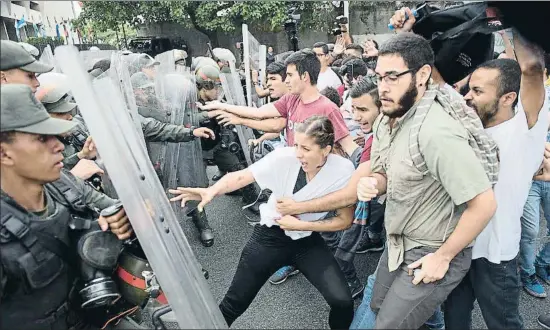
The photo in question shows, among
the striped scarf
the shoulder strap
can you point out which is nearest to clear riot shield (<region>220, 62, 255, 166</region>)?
the striped scarf

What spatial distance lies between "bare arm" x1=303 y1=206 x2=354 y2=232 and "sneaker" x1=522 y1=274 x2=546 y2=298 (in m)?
1.68

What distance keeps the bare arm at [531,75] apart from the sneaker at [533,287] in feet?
5.01

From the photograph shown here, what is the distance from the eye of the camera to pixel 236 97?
4.78 meters

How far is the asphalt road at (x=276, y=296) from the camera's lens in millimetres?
2867

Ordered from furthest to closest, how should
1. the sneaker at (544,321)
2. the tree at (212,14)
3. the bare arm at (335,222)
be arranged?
1. the tree at (212,14)
2. the sneaker at (544,321)
3. the bare arm at (335,222)

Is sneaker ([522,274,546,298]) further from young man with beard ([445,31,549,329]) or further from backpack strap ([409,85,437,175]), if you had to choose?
backpack strap ([409,85,437,175])

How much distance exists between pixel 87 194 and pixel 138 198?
798mm

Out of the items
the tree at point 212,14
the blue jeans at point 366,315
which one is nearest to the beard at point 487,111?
the blue jeans at point 366,315

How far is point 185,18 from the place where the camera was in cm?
1998

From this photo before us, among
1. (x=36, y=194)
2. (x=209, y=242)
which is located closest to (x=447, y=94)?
(x=36, y=194)

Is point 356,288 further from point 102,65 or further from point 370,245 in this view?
point 102,65

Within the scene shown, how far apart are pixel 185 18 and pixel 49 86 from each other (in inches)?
733

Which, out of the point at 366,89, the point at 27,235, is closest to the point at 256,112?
the point at 366,89

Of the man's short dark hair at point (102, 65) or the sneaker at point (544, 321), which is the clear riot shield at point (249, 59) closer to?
the man's short dark hair at point (102, 65)
